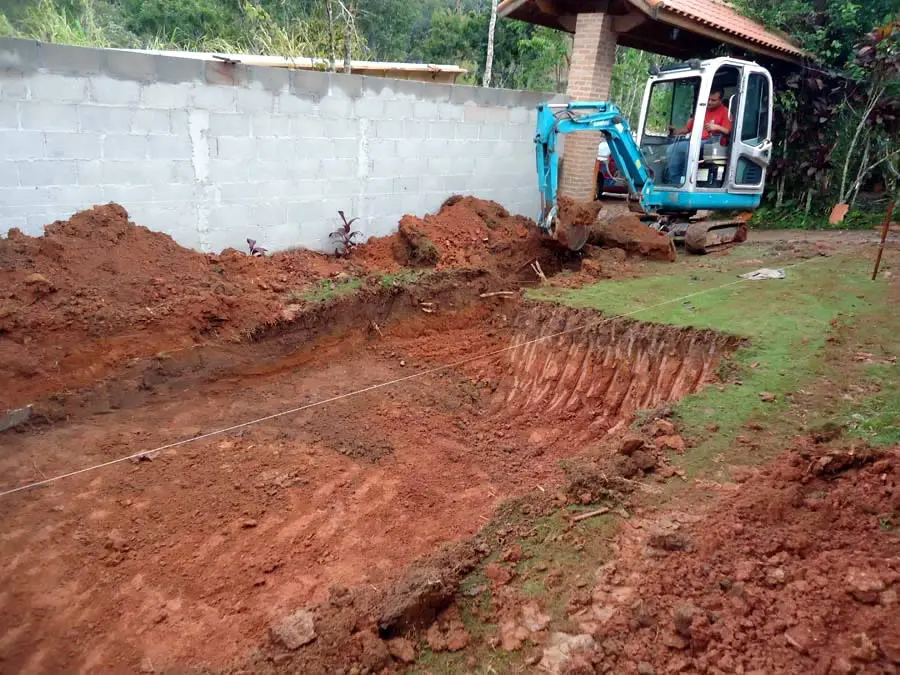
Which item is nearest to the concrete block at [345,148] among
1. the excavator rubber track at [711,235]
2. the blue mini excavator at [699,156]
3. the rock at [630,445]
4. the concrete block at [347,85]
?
the concrete block at [347,85]

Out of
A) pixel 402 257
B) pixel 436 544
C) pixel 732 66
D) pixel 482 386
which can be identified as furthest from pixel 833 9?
pixel 436 544

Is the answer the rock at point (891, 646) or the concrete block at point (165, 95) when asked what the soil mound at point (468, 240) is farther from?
the rock at point (891, 646)

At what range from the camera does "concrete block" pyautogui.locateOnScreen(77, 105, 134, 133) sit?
19.7 feet

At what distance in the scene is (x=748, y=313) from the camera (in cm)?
641

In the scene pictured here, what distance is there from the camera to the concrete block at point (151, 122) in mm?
6328

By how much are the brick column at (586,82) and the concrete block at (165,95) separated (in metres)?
6.50

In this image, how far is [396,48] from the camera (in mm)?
23688

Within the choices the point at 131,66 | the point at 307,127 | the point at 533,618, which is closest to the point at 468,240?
the point at 307,127

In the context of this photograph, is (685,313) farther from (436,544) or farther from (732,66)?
(732,66)

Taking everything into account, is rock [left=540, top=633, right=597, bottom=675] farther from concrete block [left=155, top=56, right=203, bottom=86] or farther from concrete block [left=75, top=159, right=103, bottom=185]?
concrete block [left=155, top=56, right=203, bottom=86]

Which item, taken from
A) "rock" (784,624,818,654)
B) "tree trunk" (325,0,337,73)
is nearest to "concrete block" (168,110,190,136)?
"tree trunk" (325,0,337,73)

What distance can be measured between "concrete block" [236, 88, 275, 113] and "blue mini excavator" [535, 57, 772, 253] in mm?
4215

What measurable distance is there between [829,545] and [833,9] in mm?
12594

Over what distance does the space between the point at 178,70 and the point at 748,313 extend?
6.48m
